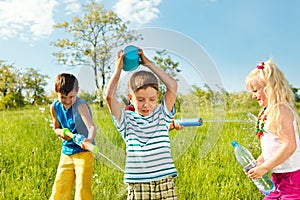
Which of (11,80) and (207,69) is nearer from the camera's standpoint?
(207,69)

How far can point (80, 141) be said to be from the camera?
274 cm

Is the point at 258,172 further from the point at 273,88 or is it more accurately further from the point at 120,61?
the point at 120,61

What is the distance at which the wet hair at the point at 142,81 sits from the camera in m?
2.20

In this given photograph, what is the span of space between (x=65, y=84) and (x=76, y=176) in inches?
29.0

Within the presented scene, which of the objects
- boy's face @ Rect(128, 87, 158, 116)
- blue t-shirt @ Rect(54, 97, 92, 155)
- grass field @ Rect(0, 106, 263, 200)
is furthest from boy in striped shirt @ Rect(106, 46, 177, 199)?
blue t-shirt @ Rect(54, 97, 92, 155)

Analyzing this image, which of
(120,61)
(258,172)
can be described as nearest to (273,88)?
(258,172)

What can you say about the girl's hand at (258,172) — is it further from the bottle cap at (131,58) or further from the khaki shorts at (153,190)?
the bottle cap at (131,58)

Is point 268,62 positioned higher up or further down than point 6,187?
higher up

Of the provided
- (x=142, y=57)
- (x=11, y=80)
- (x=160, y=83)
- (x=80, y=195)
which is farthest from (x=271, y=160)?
(x=11, y=80)

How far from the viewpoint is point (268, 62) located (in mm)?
2467

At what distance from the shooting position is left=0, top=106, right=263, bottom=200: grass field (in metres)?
2.83

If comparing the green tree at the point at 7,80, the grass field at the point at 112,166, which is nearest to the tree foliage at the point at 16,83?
the green tree at the point at 7,80

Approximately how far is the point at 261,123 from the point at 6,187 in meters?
2.47

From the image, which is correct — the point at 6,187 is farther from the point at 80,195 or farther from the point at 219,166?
the point at 219,166
